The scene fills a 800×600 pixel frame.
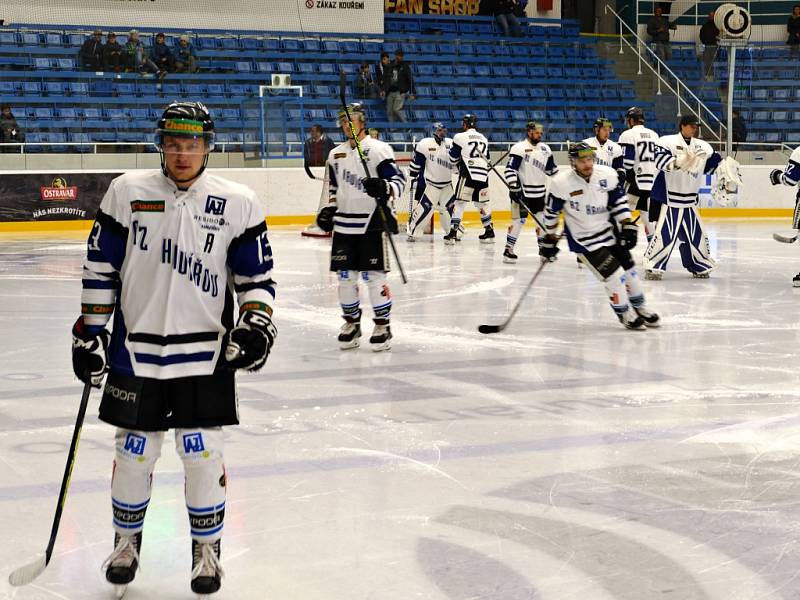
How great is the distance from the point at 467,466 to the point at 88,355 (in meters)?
1.92

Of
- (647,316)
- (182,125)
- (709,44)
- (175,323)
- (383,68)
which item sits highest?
(709,44)

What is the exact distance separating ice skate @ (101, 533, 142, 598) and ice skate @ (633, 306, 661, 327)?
5.58 metres

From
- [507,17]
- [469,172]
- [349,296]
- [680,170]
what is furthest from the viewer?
[507,17]

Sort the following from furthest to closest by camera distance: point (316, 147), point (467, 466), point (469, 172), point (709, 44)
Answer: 1. point (709, 44)
2. point (316, 147)
3. point (469, 172)
4. point (467, 466)

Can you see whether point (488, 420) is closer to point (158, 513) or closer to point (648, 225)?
point (158, 513)

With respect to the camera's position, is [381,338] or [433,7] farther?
[433,7]

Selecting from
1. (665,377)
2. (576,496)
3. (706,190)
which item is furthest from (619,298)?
(706,190)

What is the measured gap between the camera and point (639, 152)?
12930 millimetres

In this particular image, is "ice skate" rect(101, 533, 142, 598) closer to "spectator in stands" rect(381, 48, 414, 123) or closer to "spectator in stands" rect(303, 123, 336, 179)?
"spectator in stands" rect(303, 123, 336, 179)

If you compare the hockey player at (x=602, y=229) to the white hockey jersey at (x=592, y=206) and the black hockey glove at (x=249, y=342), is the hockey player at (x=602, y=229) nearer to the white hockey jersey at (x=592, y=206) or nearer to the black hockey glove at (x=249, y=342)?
the white hockey jersey at (x=592, y=206)

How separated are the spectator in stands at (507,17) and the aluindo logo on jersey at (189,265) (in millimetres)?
19541

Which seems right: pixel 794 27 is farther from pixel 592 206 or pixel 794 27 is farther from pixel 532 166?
pixel 592 206

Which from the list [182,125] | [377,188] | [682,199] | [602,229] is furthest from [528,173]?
[182,125]

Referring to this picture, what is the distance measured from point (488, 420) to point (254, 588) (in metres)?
2.36
